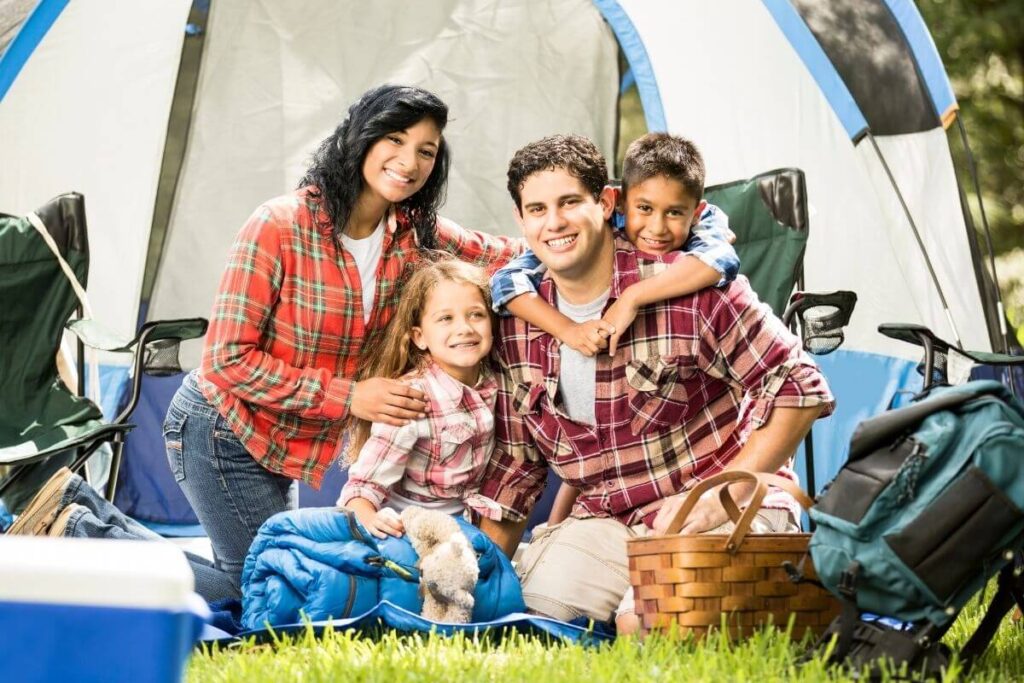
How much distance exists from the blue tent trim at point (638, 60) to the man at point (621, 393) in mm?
1307

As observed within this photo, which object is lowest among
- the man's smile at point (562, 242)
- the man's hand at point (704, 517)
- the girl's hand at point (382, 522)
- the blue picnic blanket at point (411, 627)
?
the blue picnic blanket at point (411, 627)

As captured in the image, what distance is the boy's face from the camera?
8.55 ft

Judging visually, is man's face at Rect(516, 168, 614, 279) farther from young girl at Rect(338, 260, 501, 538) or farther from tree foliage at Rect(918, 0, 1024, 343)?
tree foliage at Rect(918, 0, 1024, 343)

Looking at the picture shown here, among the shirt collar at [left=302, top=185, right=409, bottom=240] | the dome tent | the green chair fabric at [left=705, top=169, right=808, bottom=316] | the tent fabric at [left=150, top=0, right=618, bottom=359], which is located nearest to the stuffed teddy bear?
the shirt collar at [left=302, top=185, right=409, bottom=240]

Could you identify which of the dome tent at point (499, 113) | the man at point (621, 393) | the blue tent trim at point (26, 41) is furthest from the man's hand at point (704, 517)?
the blue tent trim at point (26, 41)

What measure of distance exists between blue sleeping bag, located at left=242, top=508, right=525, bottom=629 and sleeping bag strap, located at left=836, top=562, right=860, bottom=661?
75cm

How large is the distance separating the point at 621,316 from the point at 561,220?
0.21 metres

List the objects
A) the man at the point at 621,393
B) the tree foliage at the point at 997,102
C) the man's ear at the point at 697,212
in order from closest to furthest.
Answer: the man at the point at 621,393 → the man's ear at the point at 697,212 → the tree foliage at the point at 997,102

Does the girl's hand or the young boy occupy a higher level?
the young boy

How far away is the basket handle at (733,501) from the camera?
83.8 inches

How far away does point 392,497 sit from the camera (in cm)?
268

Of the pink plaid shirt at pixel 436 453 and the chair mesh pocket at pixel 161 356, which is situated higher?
the chair mesh pocket at pixel 161 356

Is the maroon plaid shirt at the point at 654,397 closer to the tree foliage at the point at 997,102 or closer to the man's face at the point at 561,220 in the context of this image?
the man's face at the point at 561,220

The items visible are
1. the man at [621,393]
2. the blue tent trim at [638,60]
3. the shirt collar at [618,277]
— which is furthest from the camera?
the blue tent trim at [638,60]
